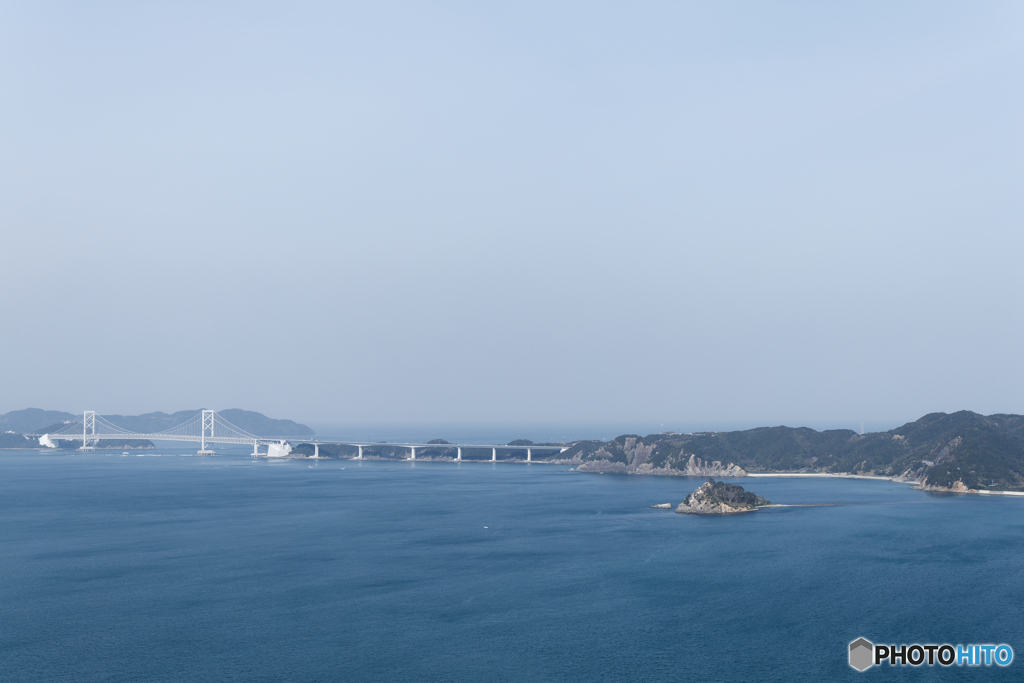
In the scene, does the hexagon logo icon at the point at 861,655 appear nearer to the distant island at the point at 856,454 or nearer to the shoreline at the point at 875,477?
the shoreline at the point at 875,477

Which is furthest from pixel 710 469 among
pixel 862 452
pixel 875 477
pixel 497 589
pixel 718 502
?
pixel 497 589

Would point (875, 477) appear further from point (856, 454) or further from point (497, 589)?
point (497, 589)

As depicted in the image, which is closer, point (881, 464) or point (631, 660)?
point (631, 660)

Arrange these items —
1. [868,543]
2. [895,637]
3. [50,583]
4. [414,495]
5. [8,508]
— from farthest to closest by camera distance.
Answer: [414,495] < [8,508] < [868,543] < [50,583] < [895,637]

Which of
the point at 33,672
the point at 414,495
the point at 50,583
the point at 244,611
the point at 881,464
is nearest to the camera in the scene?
the point at 33,672

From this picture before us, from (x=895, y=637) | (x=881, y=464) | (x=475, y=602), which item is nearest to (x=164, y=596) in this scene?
(x=475, y=602)

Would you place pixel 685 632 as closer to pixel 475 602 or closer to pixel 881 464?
pixel 475 602
